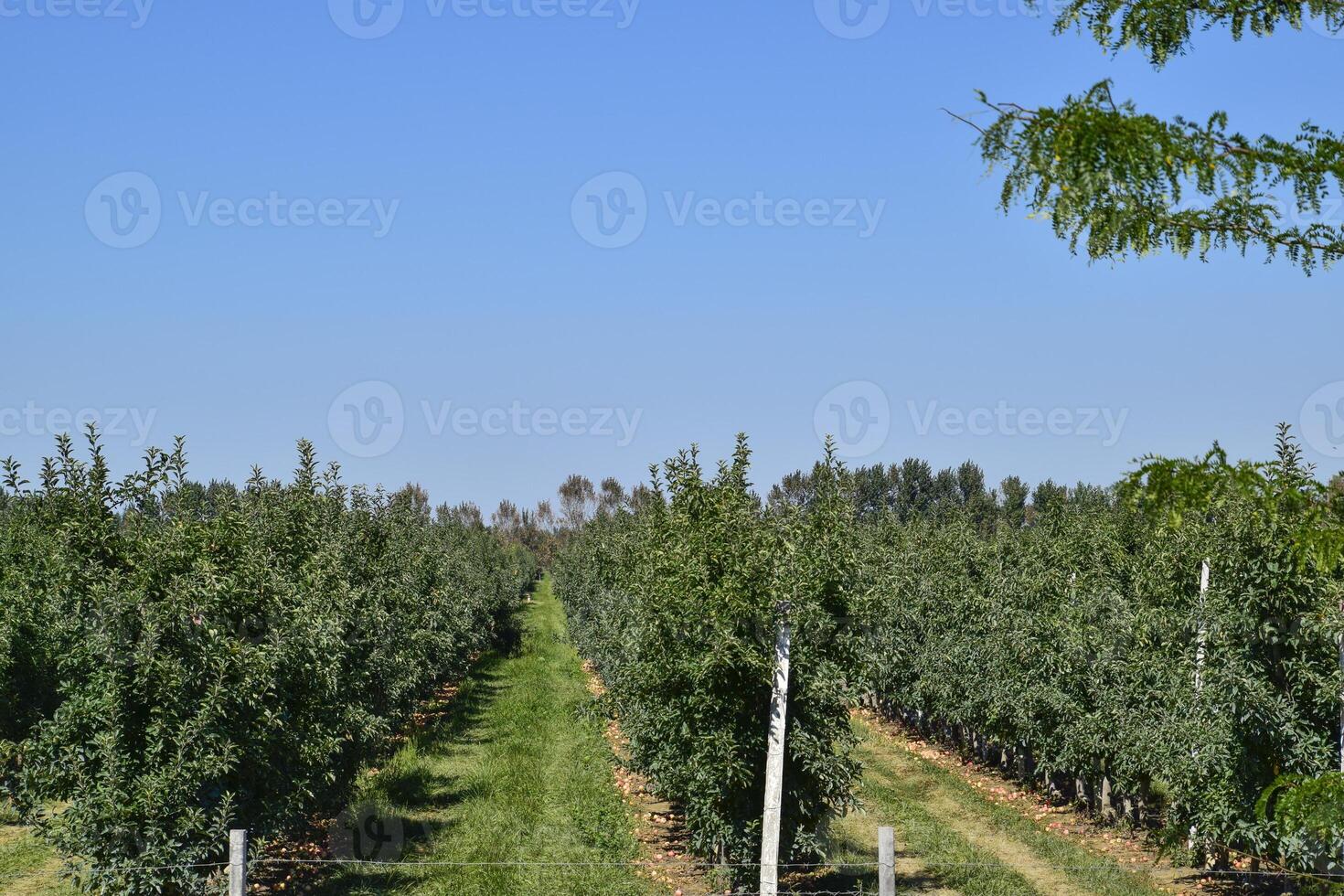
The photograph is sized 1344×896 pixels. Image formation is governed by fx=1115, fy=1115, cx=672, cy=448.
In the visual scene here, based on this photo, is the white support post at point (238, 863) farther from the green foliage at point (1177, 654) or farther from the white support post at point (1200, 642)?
the white support post at point (1200, 642)

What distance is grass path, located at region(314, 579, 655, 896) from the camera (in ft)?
47.2

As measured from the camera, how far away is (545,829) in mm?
17125

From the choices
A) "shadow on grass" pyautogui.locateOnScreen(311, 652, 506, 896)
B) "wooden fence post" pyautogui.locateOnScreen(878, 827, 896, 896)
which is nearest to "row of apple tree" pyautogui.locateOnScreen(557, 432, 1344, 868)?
"wooden fence post" pyautogui.locateOnScreen(878, 827, 896, 896)

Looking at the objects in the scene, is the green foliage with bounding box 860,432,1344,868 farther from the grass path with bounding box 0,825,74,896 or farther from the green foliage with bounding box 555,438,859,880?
the grass path with bounding box 0,825,74,896

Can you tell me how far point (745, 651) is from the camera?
12.1m

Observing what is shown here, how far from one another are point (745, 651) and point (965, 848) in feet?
24.7

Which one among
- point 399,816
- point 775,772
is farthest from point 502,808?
point 775,772

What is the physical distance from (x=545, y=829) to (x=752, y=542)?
7.09 meters

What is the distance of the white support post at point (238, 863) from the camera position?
10.2 metres

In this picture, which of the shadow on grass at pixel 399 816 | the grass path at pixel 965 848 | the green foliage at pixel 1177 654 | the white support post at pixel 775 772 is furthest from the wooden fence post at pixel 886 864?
the shadow on grass at pixel 399 816

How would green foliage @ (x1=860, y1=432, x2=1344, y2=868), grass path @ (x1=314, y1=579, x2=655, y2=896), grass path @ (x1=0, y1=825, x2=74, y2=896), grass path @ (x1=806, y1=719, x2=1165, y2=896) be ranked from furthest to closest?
grass path @ (x1=806, y1=719, x2=1165, y2=896)
grass path @ (x1=314, y1=579, x2=655, y2=896)
grass path @ (x1=0, y1=825, x2=74, y2=896)
green foliage @ (x1=860, y1=432, x2=1344, y2=868)

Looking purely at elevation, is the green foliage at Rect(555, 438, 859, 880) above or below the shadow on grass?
above

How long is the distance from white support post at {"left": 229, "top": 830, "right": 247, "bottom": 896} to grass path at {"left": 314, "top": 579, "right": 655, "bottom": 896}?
12.4 feet

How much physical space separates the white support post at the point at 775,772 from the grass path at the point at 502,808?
11.3ft
